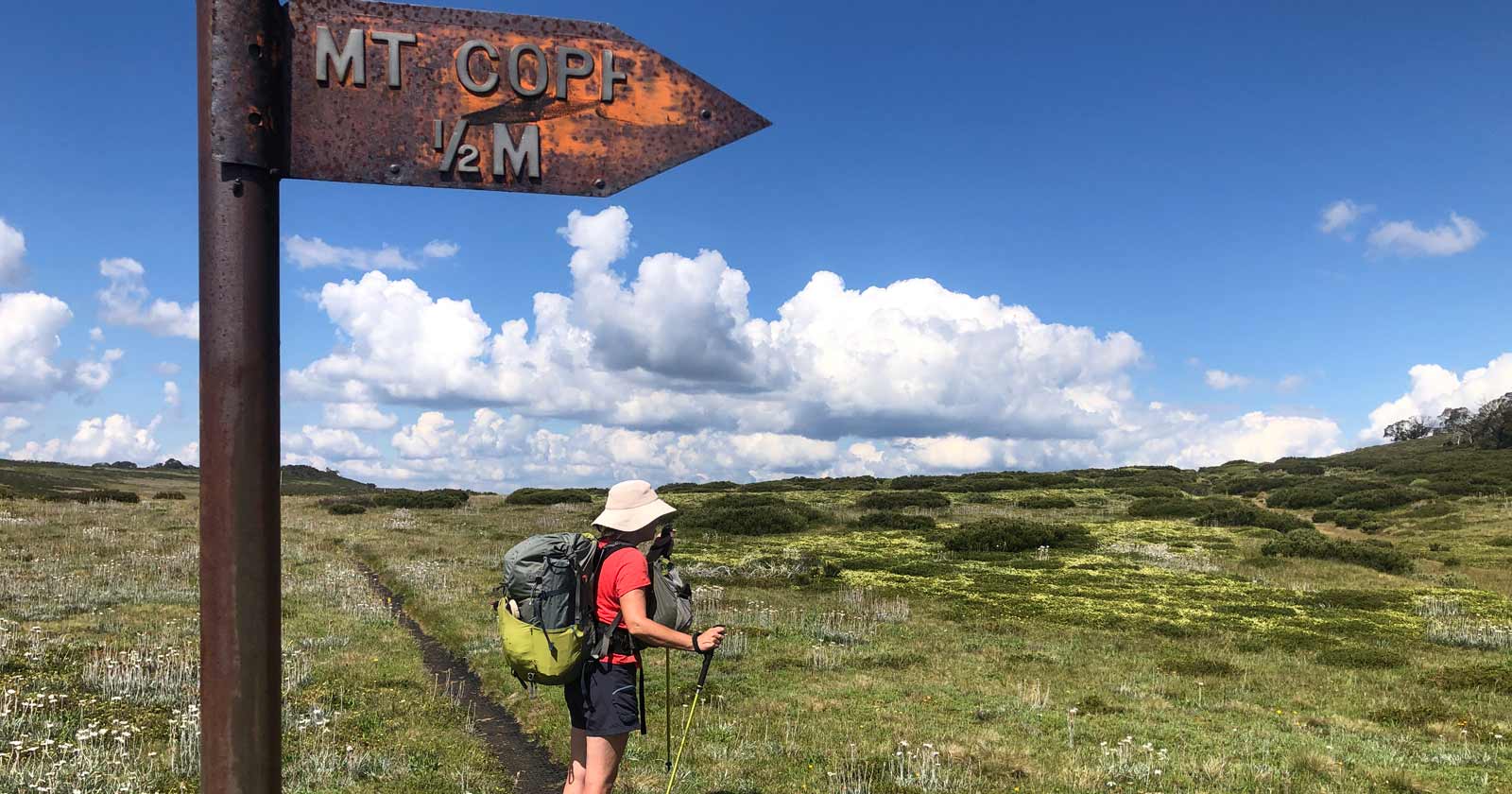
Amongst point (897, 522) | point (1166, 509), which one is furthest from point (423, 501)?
point (1166, 509)

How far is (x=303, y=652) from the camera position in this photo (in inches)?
508

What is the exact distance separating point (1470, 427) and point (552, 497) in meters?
91.3

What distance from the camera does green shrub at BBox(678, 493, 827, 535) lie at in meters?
34.8

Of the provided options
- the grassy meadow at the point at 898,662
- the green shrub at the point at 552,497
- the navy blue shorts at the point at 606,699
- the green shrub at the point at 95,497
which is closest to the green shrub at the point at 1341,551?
the grassy meadow at the point at 898,662

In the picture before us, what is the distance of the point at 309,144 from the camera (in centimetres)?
222

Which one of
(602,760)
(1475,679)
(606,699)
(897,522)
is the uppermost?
(606,699)

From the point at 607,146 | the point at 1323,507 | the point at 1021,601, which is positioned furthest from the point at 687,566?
the point at 1323,507

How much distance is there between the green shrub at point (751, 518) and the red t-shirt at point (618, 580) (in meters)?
29.8

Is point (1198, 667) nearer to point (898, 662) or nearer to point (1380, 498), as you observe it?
point (898, 662)

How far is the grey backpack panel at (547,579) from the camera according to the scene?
458 centimetres

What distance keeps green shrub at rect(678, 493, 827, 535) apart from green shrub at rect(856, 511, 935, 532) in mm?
2295

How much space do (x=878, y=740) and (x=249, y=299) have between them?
908 centimetres

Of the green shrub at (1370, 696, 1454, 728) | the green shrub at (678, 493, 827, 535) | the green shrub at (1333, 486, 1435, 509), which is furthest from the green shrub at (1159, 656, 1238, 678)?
the green shrub at (1333, 486, 1435, 509)

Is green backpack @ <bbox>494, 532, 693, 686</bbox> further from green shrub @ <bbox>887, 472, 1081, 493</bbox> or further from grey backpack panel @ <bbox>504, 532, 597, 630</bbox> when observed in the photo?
green shrub @ <bbox>887, 472, 1081, 493</bbox>
